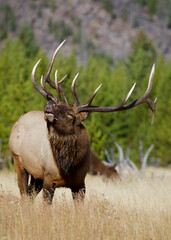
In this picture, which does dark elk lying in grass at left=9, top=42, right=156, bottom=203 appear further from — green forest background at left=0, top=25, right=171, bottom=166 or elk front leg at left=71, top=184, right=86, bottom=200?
green forest background at left=0, top=25, right=171, bottom=166

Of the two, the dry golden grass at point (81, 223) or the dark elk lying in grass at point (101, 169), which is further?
the dark elk lying in grass at point (101, 169)

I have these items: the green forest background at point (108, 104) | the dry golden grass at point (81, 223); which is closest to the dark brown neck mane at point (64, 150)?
the dry golden grass at point (81, 223)

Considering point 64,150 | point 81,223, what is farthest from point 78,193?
point 81,223

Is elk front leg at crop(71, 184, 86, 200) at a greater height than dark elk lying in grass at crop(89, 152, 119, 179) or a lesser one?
greater

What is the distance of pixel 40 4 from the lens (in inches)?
4759

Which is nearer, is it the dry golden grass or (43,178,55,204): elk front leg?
the dry golden grass

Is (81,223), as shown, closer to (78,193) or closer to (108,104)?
(78,193)

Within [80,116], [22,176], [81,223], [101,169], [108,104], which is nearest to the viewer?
[81,223]

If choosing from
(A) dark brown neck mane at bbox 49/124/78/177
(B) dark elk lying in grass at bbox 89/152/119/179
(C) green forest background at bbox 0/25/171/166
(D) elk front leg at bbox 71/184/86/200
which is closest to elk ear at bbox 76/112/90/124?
(A) dark brown neck mane at bbox 49/124/78/177

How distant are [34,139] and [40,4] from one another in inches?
4778

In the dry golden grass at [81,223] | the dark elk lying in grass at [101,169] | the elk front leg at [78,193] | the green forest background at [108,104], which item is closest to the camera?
the dry golden grass at [81,223]

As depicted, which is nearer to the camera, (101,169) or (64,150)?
(64,150)

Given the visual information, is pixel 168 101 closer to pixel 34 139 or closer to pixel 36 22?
pixel 34 139

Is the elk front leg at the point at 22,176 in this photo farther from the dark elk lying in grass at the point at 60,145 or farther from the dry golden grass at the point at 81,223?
the dry golden grass at the point at 81,223
